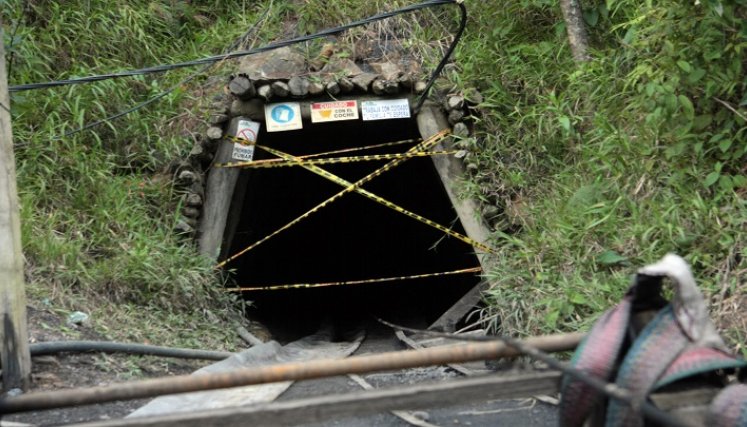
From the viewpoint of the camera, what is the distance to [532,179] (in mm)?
7258

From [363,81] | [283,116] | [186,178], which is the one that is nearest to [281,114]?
[283,116]

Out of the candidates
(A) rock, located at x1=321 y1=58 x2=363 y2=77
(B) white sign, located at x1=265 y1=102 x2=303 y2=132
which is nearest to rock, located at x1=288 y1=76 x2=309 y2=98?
(B) white sign, located at x1=265 y1=102 x2=303 y2=132

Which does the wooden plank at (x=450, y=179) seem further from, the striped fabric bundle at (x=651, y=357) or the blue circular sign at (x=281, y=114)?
the striped fabric bundle at (x=651, y=357)

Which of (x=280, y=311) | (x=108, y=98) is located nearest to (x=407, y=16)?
(x=108, y=98)

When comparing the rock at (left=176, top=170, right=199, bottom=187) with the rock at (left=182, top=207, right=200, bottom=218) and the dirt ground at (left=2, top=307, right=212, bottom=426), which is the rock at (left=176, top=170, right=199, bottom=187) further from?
the dirt ground at (left=2, top=307, right=212, bottom=426)

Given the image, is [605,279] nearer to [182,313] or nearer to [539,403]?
[539,403]

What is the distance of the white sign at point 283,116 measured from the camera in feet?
25.7

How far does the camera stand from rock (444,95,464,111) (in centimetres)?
767

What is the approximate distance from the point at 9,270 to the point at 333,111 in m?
3.94

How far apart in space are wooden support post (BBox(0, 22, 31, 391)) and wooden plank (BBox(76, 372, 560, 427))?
2472 mm

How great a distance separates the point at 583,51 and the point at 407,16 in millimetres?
2174

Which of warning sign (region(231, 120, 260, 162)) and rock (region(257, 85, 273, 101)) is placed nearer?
rock (region(257, 85, 273, 101))

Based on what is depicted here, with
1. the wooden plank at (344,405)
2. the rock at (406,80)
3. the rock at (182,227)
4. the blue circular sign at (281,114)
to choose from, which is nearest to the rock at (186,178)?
the rock at (182,227)

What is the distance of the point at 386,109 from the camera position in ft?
25.8
